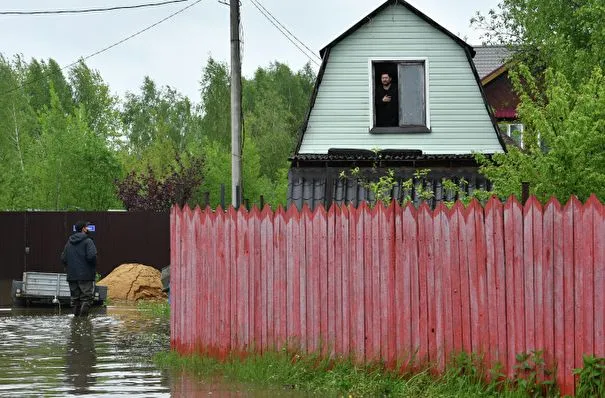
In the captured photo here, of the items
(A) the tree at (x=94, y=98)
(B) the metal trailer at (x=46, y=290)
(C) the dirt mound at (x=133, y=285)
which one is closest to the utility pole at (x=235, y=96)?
(B) the metal trailer at (x=46, y=290)

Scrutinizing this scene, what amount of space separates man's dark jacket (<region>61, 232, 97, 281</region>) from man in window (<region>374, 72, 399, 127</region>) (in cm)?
608

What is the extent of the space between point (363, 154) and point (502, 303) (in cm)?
1281

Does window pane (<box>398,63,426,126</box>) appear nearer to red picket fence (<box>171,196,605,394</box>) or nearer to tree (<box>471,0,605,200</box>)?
tree (<box>471,0,605,200</box>)

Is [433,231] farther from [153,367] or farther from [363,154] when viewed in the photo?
[363,154]

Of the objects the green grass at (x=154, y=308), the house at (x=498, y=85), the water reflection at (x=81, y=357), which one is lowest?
the green grass at (x=154, y=308)

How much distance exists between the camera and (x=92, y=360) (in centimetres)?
1580

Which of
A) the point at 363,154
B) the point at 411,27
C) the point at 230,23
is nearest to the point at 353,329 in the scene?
the point at 230,23

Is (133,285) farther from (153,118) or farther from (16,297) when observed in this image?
(153,118)

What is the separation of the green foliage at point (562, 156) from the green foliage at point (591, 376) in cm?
269

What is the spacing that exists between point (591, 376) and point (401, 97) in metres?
14.8

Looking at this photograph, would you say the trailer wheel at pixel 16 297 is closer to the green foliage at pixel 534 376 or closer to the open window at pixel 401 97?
the open window at pixel 401 97

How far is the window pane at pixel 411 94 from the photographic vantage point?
25281 mm

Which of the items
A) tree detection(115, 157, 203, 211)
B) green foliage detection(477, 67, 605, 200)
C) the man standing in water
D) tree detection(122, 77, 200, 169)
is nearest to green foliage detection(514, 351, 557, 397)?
green foliage detection(477, 67, 605, 200)

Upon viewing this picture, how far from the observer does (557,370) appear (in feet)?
37.0
